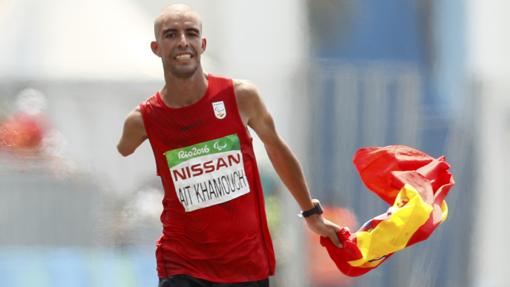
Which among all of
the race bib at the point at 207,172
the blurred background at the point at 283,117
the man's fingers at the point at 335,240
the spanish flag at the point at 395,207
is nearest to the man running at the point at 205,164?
the race bib at the point at 207,172

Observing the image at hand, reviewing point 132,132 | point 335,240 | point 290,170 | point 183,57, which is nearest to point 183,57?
point 183,57

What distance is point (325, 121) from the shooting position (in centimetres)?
954

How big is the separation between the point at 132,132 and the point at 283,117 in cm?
412

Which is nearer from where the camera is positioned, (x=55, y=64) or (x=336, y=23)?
(x=55, y=64)

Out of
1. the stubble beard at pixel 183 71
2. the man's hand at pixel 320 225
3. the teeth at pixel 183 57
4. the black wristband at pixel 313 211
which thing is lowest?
the man's hand at pixel 320 225

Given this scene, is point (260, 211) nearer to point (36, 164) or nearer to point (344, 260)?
point (344, 260)

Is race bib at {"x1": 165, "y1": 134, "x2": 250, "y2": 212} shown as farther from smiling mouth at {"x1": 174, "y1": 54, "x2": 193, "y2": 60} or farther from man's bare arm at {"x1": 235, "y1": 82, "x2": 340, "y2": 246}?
smiling mouth at {"x1": 174, "y1": 54, "x2": 193, "y2": 60}

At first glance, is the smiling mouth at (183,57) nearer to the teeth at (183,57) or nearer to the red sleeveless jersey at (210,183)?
the teeth at (183,57)

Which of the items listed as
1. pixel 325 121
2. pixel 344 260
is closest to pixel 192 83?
pixel 344 260

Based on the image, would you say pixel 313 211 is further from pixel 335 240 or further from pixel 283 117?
pixel 283 117

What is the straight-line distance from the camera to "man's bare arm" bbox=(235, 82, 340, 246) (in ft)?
16.9

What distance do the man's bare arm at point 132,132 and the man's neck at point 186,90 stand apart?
14 cm

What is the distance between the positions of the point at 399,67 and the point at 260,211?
14.8 feet

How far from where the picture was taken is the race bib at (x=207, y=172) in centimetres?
511
